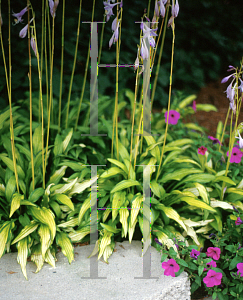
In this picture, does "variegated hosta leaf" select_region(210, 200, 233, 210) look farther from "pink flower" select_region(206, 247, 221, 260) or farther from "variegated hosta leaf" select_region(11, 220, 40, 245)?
"variegated hosta leaf" select_region(11, 220, 40, 245)

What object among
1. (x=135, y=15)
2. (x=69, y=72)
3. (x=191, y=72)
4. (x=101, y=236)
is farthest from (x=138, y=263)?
(x=191, y=72)

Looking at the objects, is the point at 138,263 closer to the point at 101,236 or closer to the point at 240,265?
the point at 101,236

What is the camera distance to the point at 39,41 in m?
2.99

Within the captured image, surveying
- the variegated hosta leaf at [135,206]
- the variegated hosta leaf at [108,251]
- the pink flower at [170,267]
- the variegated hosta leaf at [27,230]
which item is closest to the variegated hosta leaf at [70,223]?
the variegated hosta leaf at [27,230]

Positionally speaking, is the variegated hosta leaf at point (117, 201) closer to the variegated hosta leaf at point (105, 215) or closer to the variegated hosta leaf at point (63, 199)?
the variegated hosta leaf at point (105, 215)

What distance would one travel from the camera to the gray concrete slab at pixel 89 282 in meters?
1.55

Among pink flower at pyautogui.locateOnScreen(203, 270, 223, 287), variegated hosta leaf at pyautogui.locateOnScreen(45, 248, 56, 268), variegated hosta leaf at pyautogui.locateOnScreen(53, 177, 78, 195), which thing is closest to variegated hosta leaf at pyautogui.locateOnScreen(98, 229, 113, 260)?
variegated hosta leaf at pyautogui.locateOnScreen(45, 248, 56, 268)

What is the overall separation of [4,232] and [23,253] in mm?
168

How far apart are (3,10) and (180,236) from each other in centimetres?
284

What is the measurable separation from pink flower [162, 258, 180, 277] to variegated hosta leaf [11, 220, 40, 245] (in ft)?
2.70

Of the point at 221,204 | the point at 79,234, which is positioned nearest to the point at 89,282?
the point at 79,234

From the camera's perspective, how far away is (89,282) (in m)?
1.64

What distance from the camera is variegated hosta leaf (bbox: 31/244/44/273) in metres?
1.73

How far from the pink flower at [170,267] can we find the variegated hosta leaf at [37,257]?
0.73 meters
